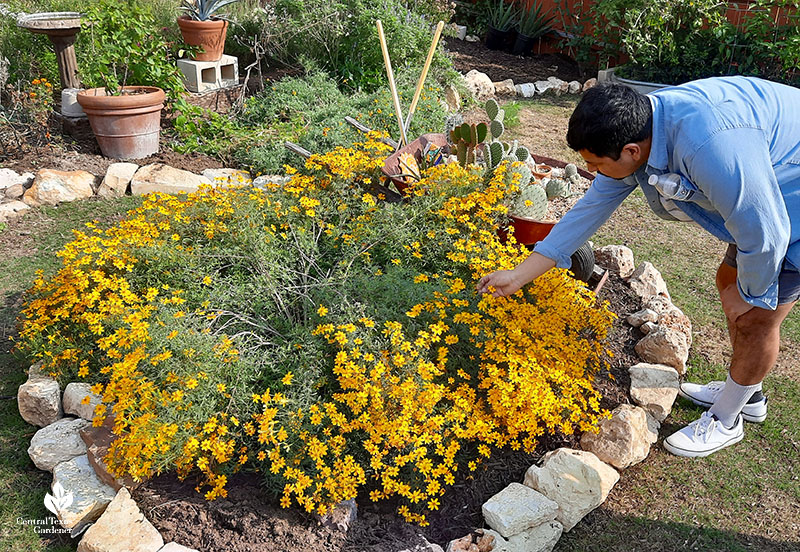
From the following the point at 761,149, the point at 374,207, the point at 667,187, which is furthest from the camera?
the point at 374,207

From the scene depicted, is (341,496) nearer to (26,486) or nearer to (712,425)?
(26,486)

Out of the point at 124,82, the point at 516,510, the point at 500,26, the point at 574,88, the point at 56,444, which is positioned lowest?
the point at 574,88

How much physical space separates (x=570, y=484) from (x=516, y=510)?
0.26 m

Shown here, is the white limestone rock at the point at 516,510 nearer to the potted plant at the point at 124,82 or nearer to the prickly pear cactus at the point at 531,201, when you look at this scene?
the prickly pear cactus at the point at 531,201

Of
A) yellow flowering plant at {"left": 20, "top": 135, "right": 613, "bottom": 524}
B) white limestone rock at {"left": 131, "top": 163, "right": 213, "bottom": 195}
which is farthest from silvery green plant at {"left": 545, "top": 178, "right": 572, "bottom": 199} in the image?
white limestone rock at {"left": 131, "top": 163, "right": 213, "bottom": 195}

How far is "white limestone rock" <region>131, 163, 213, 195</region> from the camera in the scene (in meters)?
4.63

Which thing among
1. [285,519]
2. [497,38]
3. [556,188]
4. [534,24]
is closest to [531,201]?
[556,188]

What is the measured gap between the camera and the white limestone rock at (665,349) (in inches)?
125

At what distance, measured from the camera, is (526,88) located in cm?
802

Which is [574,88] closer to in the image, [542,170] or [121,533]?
[542,170]

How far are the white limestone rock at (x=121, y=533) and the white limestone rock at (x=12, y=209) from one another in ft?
9.41

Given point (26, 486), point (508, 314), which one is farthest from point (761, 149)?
point (26, 486)

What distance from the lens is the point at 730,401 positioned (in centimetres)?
282

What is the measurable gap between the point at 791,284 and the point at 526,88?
6.12m
